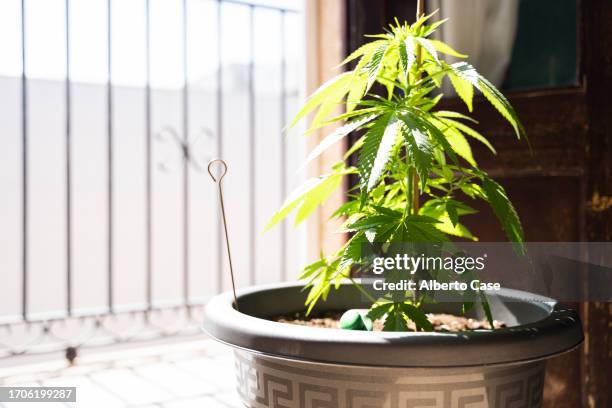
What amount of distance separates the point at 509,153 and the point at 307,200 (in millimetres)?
714

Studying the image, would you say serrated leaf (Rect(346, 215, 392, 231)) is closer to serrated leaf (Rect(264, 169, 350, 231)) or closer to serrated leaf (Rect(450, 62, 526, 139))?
serrated leaf (Rect(264, 169, 350, 231))

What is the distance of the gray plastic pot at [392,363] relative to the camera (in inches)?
26.5

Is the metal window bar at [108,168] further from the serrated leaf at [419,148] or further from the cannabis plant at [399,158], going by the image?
the serrated leaf at [419,148]

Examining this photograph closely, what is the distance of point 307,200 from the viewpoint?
938 millimetres

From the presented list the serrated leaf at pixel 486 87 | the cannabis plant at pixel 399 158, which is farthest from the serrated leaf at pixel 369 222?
the serrated leaf at pixel 486 87

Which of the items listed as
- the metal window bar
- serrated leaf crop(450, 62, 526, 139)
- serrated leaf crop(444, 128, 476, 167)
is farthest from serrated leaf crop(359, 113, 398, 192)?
the metal window bar

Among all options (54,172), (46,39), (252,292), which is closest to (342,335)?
(252,292)

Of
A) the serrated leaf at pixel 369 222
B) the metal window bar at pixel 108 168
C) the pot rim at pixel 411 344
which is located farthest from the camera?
the metal window bar at pixel 108 168

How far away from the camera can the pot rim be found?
67cm

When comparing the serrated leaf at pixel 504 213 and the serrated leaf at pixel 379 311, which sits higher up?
the serrated leaf at pixel 504 213

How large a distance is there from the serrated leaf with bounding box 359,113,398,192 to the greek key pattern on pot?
23 cm

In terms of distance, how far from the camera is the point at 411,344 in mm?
669

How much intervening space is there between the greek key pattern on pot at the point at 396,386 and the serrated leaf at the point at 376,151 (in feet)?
0.77

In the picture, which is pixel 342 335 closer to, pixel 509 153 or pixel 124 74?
pixel 509 153
